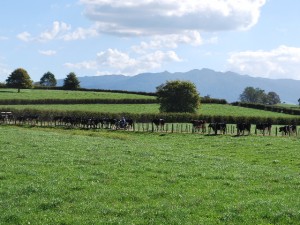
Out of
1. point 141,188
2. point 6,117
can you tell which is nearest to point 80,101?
point 6,117

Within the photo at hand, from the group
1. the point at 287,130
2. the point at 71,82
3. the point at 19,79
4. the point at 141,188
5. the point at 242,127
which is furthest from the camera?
the point at 71,82

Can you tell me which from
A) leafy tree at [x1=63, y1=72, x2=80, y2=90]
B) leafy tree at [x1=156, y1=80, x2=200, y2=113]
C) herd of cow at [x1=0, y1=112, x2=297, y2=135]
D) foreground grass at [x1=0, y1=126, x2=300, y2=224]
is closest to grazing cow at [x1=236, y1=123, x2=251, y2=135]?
herd of cow at [x1=0, y1=112, x2=297, y2=135]

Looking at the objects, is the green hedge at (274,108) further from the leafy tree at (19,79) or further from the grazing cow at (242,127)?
the leafy tree at (19,79)

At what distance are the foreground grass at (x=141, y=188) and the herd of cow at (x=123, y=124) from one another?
2597cm

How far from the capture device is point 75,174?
22375 mm

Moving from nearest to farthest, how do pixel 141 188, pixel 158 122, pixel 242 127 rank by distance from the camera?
pixel 141 188, pixel 242 127, pixel 158 122

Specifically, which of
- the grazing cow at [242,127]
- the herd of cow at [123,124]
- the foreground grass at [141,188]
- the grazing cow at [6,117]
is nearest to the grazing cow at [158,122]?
the herd of cow at [123,124]

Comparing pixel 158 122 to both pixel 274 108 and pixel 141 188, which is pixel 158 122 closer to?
pixel 141 188

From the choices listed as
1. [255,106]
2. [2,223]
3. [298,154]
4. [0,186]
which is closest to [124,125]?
[298,154]

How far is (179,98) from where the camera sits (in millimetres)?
98188

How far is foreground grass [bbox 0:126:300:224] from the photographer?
625 inches

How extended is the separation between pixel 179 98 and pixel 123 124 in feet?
121

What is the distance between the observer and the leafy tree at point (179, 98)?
97875mm

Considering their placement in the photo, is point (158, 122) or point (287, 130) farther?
point (158, 122)
